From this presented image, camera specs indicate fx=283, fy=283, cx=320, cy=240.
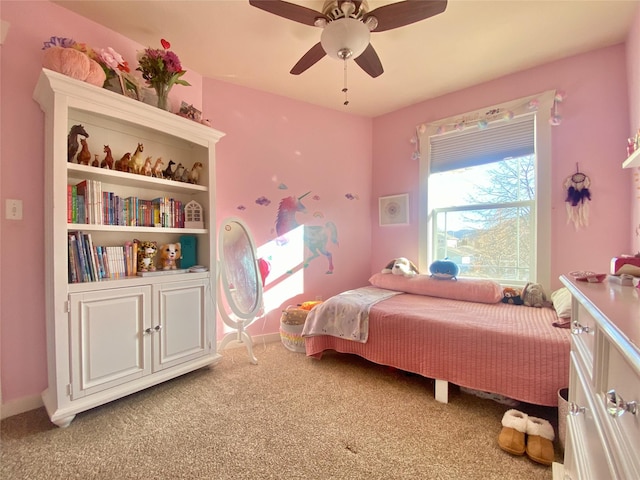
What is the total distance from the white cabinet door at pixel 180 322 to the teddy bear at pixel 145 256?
175mm

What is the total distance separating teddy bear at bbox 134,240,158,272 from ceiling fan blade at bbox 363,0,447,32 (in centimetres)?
199

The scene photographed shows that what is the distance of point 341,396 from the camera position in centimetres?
185

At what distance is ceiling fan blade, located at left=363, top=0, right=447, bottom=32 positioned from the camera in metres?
1.42

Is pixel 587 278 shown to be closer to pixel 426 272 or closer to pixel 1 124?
pixel 426 272

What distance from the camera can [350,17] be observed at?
157cm

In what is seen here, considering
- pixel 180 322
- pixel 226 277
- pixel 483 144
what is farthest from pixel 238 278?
pixel 483 144

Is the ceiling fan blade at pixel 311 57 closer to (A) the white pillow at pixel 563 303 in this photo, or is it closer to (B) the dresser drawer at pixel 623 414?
(B) the dresser drawer at pixel 623 414

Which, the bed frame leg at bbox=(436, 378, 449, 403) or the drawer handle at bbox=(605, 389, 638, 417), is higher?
the drawer handle at bbox=(605, 389, 638, 417)

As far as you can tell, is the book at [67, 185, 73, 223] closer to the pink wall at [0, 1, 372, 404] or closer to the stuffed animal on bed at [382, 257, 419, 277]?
the pink wall at [0, 1, 372, 404]

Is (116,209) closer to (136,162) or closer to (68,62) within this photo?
(136,162)

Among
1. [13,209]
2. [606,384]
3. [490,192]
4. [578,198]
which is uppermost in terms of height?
[490,192]

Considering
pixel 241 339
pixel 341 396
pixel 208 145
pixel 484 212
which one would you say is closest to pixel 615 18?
pixel 484 212

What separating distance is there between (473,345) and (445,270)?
111 cm

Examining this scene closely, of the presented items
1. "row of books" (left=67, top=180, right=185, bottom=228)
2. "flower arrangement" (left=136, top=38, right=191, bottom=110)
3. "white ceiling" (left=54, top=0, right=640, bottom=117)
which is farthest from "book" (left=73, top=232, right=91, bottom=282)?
"white ceiling" (left=54, top=0, right=640, bottom=117)
